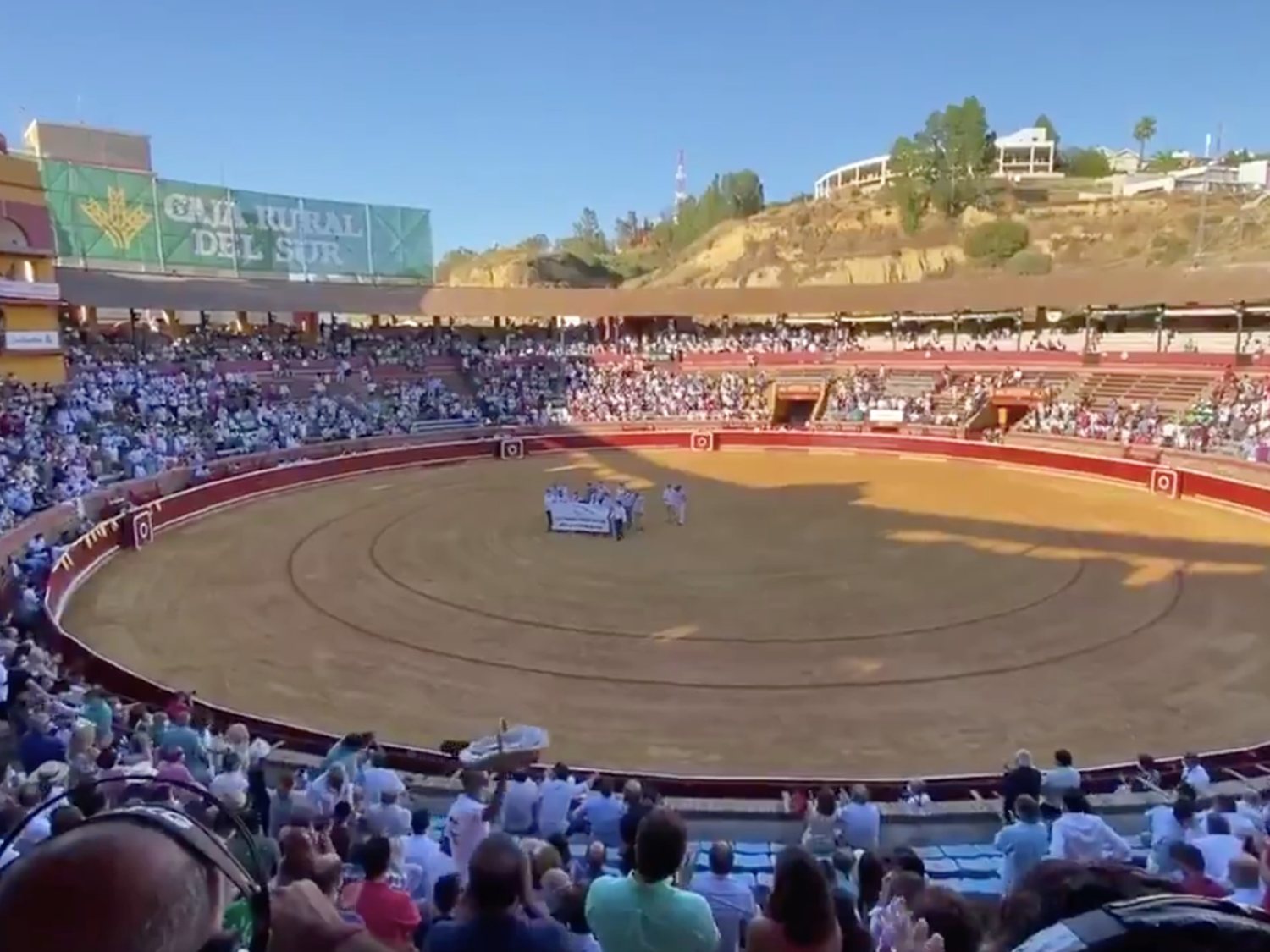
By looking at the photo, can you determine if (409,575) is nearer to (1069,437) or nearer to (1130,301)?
(1069,437)

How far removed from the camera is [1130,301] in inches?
1583

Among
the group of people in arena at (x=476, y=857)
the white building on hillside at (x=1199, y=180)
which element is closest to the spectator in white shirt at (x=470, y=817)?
the group of people in arena at (x=476, y=857)

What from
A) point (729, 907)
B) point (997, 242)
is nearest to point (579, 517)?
point (729, 907)

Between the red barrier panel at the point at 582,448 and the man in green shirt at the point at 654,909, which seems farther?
the red barrier panel at the point at 582,448

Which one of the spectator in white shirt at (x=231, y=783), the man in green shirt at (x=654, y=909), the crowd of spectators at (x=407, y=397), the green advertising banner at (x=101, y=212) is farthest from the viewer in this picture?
the green advertising banner at (x=101, y=212)

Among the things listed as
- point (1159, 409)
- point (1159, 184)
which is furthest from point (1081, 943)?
point (1159, 184)

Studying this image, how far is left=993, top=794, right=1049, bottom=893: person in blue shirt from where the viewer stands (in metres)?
6.75

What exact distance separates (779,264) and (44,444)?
8345 centimetres

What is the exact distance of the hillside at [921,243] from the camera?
84812mm

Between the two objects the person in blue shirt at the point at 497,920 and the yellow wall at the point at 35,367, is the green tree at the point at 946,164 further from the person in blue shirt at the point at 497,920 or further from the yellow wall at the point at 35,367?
the person in blue shirt at the point at 497,920

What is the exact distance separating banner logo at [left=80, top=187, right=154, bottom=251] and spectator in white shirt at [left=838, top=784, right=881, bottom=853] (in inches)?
1634

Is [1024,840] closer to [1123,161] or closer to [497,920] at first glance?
[497,920]

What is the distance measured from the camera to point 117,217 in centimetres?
4075

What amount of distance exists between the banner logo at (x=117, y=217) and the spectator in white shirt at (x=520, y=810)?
39.8m
